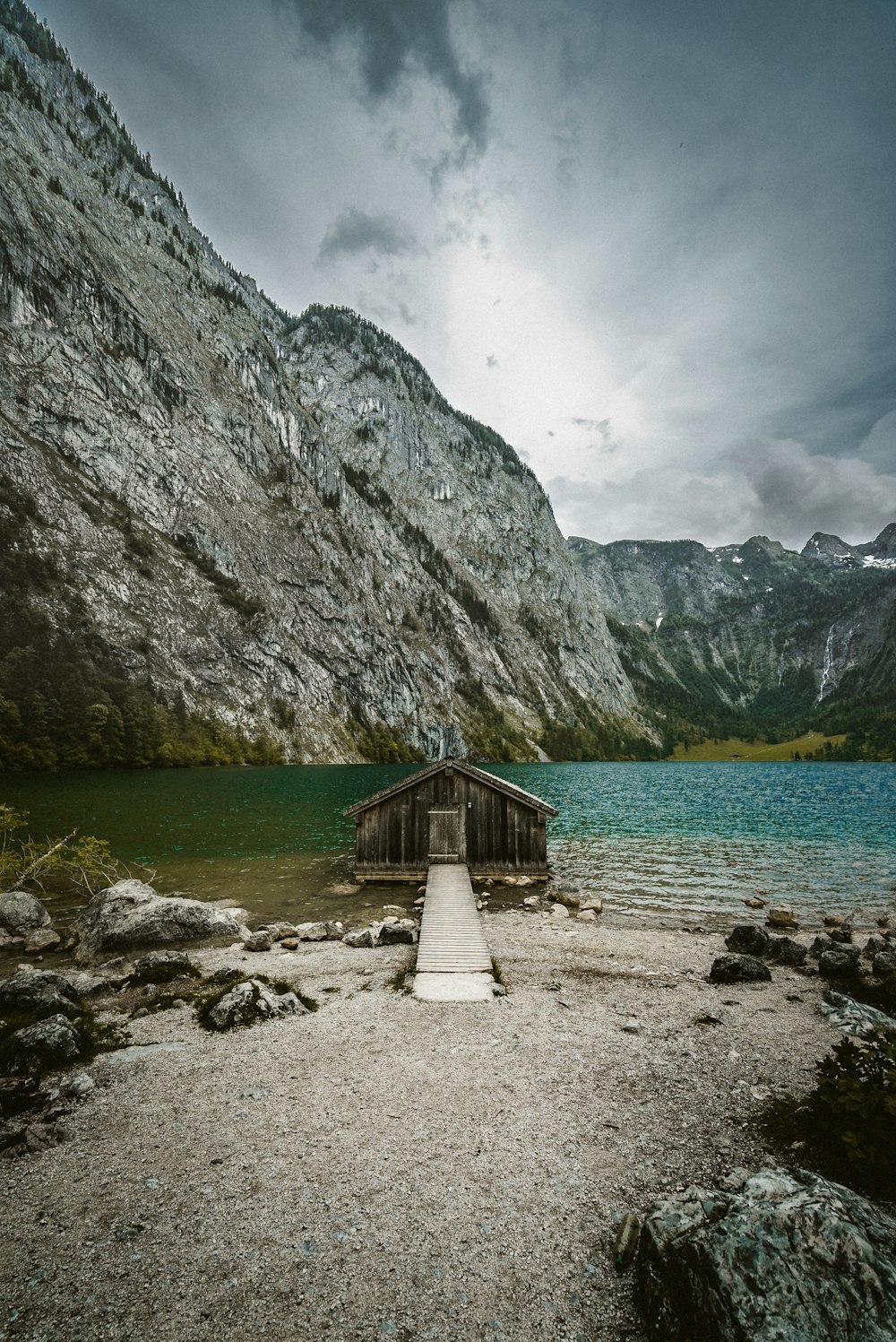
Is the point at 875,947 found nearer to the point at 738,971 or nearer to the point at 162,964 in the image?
the point at 738,971

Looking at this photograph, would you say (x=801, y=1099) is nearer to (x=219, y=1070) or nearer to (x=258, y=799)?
(x=219, y=1070)

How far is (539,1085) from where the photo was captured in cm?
965

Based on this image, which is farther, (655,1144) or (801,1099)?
(801,1099)

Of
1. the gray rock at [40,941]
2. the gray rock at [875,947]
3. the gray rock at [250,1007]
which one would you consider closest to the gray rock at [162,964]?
the gray rock at [250,1007]

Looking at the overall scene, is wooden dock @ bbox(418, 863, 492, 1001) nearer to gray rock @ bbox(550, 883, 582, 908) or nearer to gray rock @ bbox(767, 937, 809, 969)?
gray rock @ bbox(550, 883, 582, 908)

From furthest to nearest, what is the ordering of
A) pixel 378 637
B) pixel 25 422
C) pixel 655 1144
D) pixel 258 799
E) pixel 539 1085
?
pixel 378 637 → pixel 25 422 → pixel 258 799 → pixel 539 1085 → pixel 655 1144

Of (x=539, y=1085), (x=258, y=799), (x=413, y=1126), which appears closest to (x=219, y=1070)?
(x=413, y=1126)

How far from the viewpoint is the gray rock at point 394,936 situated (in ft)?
61.5

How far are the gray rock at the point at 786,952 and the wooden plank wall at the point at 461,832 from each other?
11836mm

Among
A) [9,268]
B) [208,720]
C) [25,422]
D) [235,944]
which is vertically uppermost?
[9,268]

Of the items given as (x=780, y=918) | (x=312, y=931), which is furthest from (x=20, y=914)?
(x=780, y=918)

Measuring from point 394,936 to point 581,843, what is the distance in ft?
84.2

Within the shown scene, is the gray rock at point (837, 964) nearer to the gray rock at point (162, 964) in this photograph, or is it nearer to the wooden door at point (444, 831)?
the wooden door at point (444, 831)

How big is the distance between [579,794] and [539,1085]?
72.1 meters
